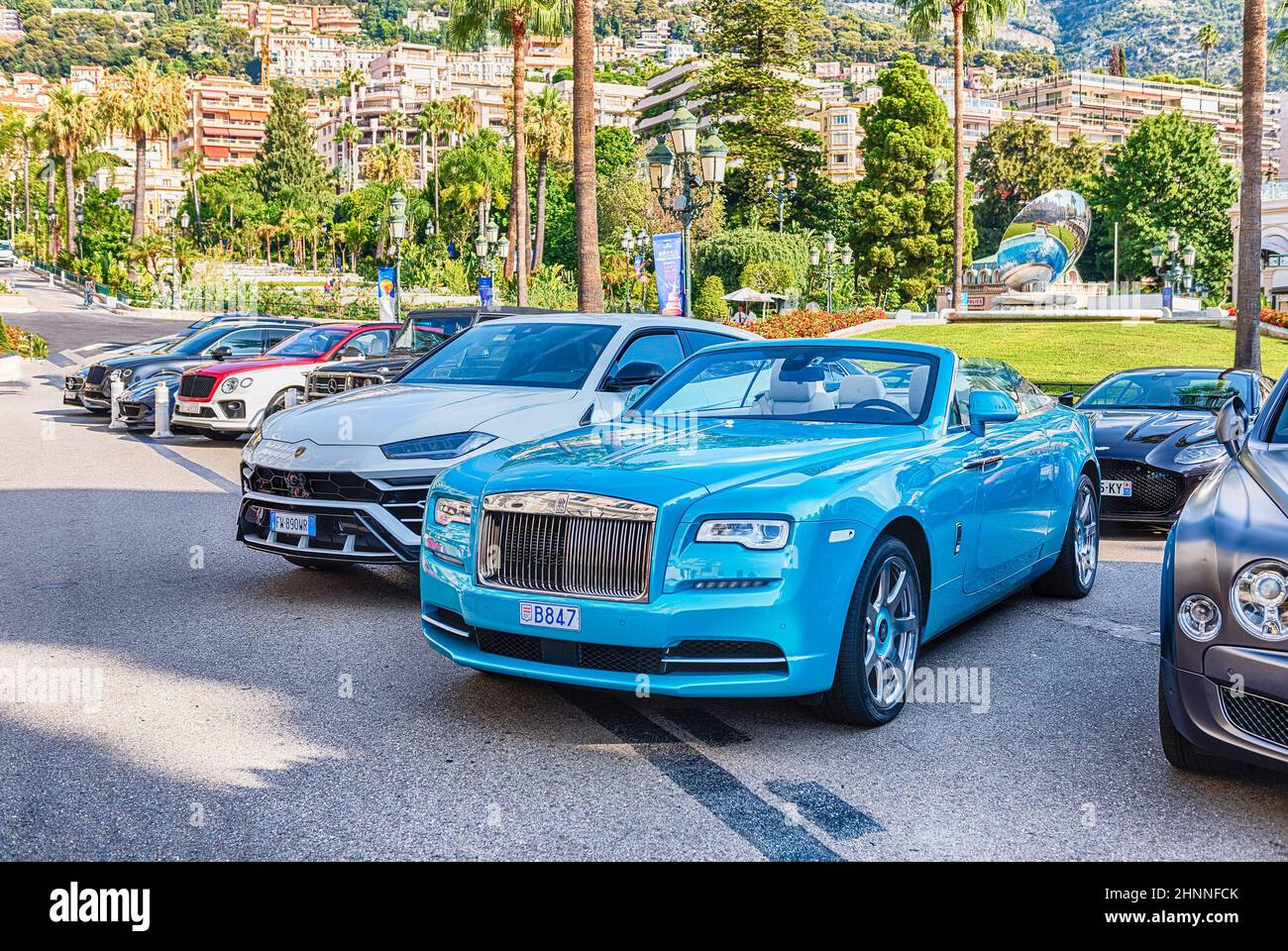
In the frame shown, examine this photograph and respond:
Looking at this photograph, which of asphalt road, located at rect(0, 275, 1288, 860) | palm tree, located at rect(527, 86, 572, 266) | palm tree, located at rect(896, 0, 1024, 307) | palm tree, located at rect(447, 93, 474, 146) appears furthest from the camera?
palm tree, located at rect(447, 93, 474, 146)

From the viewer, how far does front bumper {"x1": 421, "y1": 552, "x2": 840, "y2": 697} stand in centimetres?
448

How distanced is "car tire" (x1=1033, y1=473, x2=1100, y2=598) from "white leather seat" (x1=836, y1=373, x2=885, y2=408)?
1.95 meters

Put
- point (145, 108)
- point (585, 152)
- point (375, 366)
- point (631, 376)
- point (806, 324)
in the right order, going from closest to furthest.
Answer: point (631, 376)
point (375, 366)
point (585, 152)
point (806, 324)
point (145, 108)

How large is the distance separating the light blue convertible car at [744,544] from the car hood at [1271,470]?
4.08ft

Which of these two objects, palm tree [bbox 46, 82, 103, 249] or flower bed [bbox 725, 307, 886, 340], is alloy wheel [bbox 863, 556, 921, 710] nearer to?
flower bed [bbox 725, 307, 886, 340]

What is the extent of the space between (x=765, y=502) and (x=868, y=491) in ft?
1.70

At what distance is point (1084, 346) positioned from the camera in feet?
130

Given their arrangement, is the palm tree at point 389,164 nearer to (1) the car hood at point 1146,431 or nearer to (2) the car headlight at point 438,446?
(1) the car hood at point 1146,431

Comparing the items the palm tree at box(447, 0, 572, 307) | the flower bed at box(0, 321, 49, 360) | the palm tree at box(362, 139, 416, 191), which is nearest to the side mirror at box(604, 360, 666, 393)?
the palm tree at box(447, 0, 572, 307)

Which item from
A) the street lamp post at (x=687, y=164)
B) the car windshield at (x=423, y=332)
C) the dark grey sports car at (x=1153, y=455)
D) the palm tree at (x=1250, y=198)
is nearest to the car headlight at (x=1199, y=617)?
the dark grey sports car at (x=1153, y=455)

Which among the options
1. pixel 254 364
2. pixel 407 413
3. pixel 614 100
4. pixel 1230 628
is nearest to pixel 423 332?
pixel 254 364

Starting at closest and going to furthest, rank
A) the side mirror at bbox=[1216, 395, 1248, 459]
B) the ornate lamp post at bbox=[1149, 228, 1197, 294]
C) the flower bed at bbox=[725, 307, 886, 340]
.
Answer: the side mirror at bbox=[1216, 395, 1248, 459] < the flower bed at bbox=[725, 307, 886, 340] < the ornate lamp post at bbox=[1149, 228, 1197, 294]

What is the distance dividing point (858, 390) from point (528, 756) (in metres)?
2.53

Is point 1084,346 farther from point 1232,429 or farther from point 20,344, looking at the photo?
point 1232,429
